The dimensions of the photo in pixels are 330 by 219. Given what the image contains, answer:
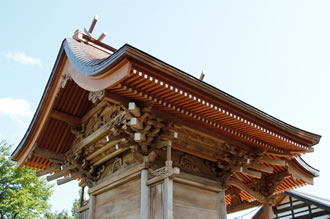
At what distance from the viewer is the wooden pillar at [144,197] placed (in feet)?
16.6

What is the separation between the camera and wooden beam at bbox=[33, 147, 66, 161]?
722 centimetres

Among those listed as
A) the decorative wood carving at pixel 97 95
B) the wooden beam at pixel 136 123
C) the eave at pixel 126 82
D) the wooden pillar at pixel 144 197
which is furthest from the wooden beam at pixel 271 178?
the decorative wood carving at pixel 97 95

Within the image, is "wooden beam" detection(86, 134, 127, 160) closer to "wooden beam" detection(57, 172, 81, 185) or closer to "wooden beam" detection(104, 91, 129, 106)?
"wooden beam" detection(57, 172, 81, 185)

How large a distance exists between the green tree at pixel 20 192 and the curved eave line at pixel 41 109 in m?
12.3

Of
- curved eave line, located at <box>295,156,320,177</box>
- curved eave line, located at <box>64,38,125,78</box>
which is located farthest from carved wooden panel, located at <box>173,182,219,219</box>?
curved eave line, located at <box>295,156,320,177</box>

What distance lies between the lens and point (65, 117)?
7074 millimetres

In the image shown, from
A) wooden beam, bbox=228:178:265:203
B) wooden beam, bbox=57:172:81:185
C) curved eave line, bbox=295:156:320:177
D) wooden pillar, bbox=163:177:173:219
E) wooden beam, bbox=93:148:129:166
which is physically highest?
curved eave line, bbox=295:156:320:177

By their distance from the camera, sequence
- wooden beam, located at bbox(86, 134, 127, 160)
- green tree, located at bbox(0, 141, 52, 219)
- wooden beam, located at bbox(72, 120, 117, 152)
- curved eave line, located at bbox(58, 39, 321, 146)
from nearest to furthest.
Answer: curved eave line, located at bbox(58, 39, 321, 146)
wooden beam, located at bbox(86, 134, 127, 160)
wooden beam, located at bbox(72, 120, 117, 152)
green tree, located at bbox(0, 141, 52, 219)

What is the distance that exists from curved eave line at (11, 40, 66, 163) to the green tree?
484 inches

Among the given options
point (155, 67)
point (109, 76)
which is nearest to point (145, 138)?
point (109, 76)

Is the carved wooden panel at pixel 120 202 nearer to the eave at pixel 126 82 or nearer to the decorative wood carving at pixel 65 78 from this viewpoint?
the eave at pixel 126 82

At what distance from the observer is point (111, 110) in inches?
244

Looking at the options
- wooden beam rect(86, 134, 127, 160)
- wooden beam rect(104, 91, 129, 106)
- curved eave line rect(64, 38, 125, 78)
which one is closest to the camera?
curved eave line rect(64, 38, 125, 78)

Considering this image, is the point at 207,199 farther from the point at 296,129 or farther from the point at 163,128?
the point at 296,129
